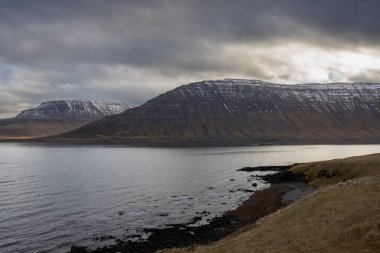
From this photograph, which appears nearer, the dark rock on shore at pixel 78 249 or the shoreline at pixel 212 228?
the dark rock on shore at pixel 78 249

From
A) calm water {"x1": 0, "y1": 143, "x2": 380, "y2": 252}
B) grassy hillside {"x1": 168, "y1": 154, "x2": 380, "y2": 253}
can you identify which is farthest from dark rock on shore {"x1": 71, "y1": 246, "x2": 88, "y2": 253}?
grassy hillside {"x1": 168, "y1": 154, "x2": 380, "y2": 253}

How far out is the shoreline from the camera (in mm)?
47406

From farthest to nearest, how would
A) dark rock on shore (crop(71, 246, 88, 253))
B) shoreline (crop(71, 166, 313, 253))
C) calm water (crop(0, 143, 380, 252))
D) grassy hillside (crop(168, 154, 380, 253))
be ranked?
calm water (crop(0, 143, 380, 252)), shoreline (crop(71, 166, 313, 253)), dark rock on shore (crop(71, 246, 88, 253)), grassy hillside (crop(168, 154, 380, 253))

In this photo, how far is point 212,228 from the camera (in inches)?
2165

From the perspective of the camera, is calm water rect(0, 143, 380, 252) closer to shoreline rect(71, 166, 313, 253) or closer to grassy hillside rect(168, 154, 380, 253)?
shoreline rect(71, 166, 313, 253)

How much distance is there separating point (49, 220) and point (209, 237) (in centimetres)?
2679

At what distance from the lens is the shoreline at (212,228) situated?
4741 cm

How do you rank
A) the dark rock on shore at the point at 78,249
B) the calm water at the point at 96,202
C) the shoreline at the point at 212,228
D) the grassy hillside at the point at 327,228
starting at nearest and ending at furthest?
the grassy hillside at the point at 327,228
the dark rock on shore at the point at 78,249
the shoreline at the point at 212,228
the calm water at the point at 96,202

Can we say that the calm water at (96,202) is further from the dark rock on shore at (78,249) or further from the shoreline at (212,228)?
the shoreline at (212,228)

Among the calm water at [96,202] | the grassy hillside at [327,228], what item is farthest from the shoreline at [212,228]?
the grassy hillside at [327,228]

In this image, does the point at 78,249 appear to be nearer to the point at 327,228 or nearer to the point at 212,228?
the point at 212,228

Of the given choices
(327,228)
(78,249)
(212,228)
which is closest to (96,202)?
(78,249)

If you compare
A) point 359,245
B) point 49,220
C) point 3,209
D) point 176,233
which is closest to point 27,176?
point 3,209

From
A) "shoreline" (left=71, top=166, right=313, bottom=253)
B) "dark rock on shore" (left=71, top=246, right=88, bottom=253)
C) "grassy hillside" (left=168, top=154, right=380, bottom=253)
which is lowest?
"dark rock on shore" (left=71, top=246, right=88, bottom=253)
